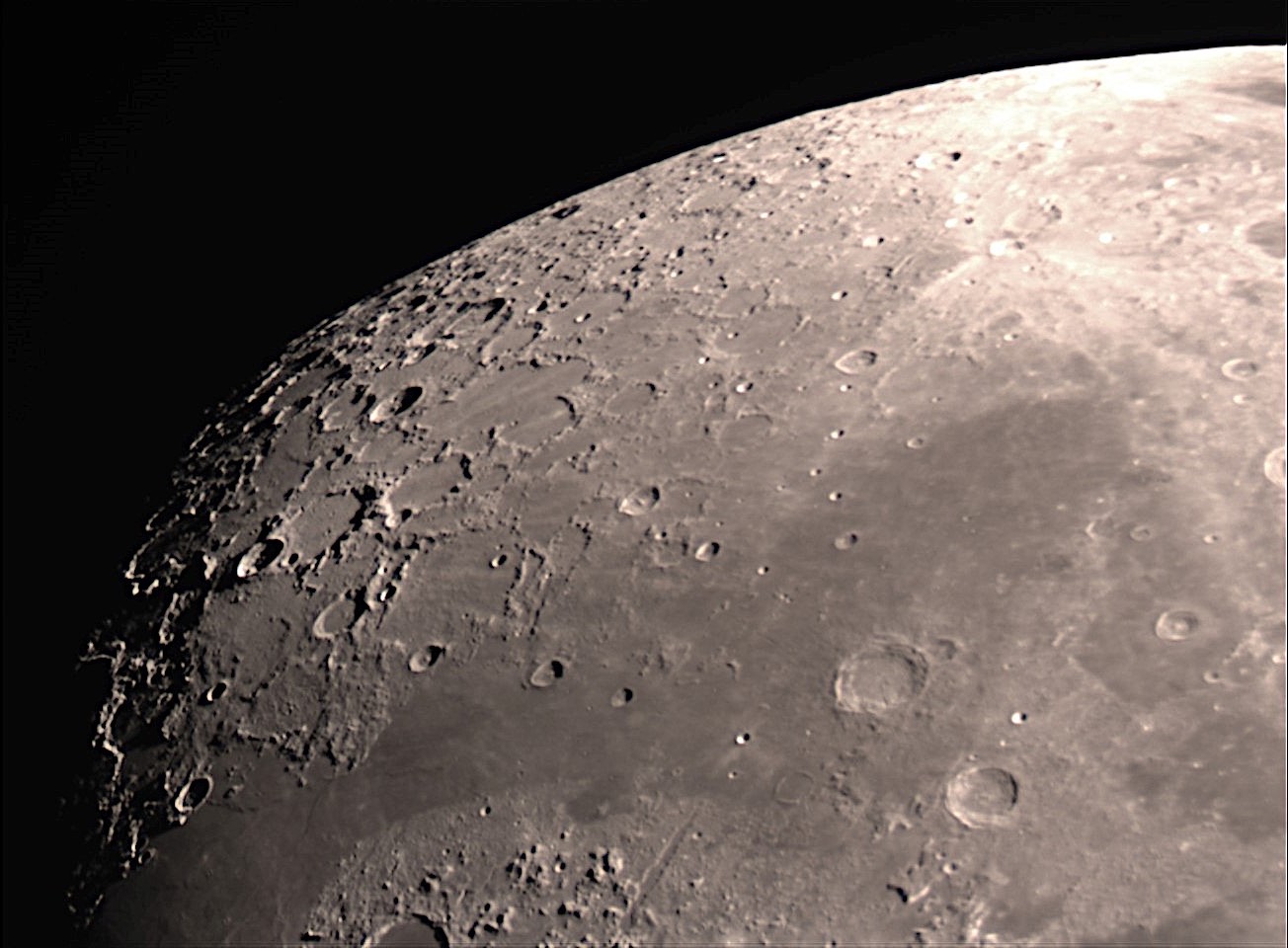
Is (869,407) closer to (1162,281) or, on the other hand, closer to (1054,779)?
(1162,281)

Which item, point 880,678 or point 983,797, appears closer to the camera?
point 983,797

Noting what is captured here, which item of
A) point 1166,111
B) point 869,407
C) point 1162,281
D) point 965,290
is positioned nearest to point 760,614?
point 869,407

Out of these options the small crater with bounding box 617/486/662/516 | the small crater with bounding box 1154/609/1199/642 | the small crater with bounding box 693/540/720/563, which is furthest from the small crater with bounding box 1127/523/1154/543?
the small crater with bounding box 617/486/662/516

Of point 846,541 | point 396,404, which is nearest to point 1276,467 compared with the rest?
point 846,541

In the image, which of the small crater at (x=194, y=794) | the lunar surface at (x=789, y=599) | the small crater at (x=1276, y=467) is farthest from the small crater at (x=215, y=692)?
the small crater at (x=1276, y=467)

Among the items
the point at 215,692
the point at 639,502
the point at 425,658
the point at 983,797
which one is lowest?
the point at 983,797

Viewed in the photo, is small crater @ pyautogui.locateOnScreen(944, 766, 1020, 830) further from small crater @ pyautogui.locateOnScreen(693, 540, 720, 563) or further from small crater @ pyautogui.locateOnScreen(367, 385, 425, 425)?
small crater @ pyautogui.locateOnScreen(367, 385, 425, 425)

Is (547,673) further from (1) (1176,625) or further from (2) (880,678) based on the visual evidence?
(1) (1176,625)
